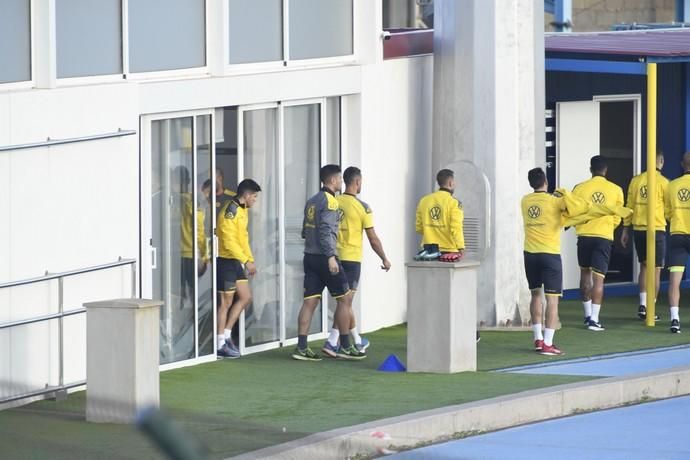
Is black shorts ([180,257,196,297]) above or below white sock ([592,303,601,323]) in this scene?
above

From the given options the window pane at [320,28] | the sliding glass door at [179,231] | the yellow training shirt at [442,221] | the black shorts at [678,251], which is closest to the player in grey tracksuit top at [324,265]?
the sliding glass door at [179,231]

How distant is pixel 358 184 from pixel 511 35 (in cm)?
339

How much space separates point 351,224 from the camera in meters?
13.2

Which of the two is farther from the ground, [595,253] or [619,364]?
[595,253]

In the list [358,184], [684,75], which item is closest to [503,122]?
[358,184]

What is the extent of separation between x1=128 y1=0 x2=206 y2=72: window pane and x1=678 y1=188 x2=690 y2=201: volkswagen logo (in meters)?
5.57

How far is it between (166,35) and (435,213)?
322cm

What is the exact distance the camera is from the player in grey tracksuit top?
12.7 metres

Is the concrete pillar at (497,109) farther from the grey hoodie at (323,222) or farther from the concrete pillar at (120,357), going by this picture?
the concrete pillar at (120,357)

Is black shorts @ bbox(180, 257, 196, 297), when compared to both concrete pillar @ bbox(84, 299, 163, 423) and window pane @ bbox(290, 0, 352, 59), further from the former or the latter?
concrete pillar @ bbox(84, 299, 163, 423)

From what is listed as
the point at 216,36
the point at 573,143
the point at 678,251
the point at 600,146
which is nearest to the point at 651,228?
the point at 678,251

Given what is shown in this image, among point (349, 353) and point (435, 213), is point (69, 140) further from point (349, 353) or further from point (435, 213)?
point (435, 213)

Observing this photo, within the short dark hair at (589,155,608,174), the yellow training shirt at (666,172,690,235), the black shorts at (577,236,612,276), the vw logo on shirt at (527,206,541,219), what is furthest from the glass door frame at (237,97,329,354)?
the yellow training shirt at (666,172,690,235)

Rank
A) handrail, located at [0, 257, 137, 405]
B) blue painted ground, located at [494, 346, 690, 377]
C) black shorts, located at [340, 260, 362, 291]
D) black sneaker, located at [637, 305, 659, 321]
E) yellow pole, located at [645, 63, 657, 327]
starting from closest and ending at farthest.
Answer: handrail, located at [0, 257, 137, 405] → blue painted ground, located at [494, 346, 690, 377] → black shorts, located at [340, 260, 362, 291] → yellow pole, located at [645, 63, 657, 327] → black sneaker, located at [637, 305, 659, 321]
